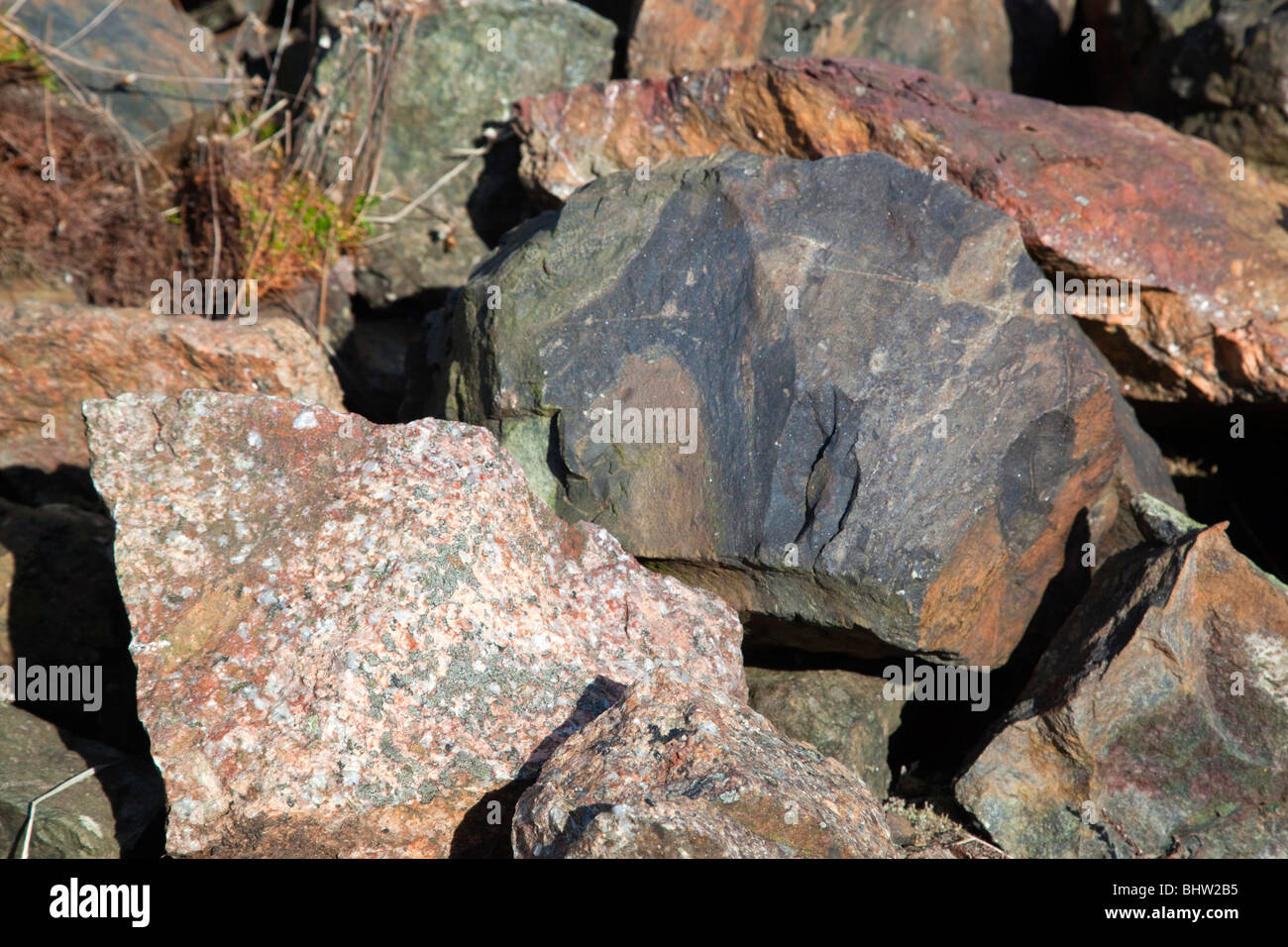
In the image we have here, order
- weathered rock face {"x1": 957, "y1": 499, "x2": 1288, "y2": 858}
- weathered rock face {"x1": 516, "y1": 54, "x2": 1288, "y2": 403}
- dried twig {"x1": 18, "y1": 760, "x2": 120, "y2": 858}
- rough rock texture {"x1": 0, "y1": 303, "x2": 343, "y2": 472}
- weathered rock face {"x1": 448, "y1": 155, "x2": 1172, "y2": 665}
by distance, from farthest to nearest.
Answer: weathered rock face {"x1": 516, "y1": 54, "x2": 1288, "y2": 403} → rough rock texture {"x1": 0, "y1": 303, "x2": 343, "y2": 472} → weathered rock face {"x1": 448, "y1": 155, "x2": 1172, "y2": 665} → weathered rock face {"x1": 957, "y1": 499, "x2": 1288, "y2": 858} → dried twig {"x1": 18, "y1": 760, "x2": 120, "y2": 858}

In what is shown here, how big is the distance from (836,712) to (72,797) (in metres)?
2.42

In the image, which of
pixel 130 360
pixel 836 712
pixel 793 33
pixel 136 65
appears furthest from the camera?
pixel 136 65

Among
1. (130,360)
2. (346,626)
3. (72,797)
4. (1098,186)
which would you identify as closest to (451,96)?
(130,360)

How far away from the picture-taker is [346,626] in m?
2.97

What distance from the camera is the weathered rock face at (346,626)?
2842mm

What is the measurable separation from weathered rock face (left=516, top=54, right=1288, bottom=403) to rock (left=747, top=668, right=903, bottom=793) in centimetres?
190

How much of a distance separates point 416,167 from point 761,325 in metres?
3.06

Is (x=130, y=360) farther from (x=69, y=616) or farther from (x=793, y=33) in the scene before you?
(x=793, y=33)

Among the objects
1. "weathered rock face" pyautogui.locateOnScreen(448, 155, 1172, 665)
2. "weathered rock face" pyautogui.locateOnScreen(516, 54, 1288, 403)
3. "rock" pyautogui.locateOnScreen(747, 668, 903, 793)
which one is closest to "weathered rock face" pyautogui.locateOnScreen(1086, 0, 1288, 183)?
"weathered rock face" pyautogui.locateOnScreen(516, 54, 1288, 403)

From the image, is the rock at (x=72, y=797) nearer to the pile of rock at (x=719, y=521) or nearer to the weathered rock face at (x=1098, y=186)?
the pile of rock at (x=719, y=521)

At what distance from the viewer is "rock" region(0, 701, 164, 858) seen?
313 centimetres

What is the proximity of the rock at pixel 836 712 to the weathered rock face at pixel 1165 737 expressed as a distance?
0.40 metres

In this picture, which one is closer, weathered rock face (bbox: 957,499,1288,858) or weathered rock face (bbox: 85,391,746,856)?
weathered rock face (bbox: 85,391,746,856)

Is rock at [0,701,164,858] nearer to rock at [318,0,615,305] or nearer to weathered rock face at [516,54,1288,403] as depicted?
rock at [318,0,615,305]
